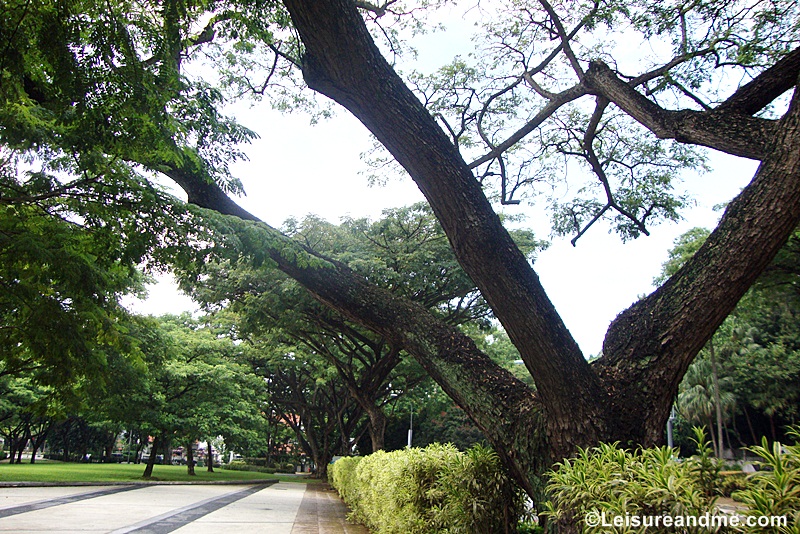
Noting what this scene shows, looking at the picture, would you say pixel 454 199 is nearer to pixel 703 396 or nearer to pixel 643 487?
pixel 643 487

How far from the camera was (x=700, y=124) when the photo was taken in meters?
4.51

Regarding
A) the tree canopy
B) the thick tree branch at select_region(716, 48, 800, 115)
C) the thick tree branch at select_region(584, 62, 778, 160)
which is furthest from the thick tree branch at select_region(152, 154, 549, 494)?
the thick tree branch at select_region(716, 48, 800, 115)

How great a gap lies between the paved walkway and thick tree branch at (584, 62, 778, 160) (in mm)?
6725

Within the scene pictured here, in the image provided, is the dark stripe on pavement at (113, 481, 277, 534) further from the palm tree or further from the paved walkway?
the palm tree

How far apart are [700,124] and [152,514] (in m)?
9.52

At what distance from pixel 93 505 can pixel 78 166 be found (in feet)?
26.1

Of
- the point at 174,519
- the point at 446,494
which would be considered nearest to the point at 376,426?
the point at 174,519

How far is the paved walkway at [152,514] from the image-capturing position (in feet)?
23.7

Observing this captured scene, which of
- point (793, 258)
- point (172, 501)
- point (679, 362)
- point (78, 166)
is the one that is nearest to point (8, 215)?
point (78, 166)

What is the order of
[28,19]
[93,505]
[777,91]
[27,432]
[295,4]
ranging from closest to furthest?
[28,19], [295,4], [777,91], [93,505], [27,432]

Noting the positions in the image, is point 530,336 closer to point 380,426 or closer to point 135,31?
point 135,31

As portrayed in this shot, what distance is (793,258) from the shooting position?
10.1m

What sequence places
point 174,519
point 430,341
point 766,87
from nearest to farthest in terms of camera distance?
1. point 766,87
2. point 430,341
3. point 174,519

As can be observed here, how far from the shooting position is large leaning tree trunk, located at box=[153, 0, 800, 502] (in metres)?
3.47
